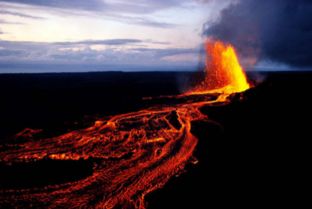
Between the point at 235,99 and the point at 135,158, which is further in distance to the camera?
the point at 235,99

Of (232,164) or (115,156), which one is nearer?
(232,164)

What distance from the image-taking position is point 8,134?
25062 mm

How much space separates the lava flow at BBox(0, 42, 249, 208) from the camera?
44.5 feet

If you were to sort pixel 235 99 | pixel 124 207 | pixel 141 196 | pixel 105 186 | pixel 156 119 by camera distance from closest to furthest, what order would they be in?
1. pixel 124 207
2. pixel 141 196
3. pixel 105 186
4. pixel 156 119
5. pixel 235 99

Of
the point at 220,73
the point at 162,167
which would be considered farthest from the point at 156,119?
the point at 220,73

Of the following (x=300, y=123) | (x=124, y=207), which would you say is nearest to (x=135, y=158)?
(x=124, y=207)

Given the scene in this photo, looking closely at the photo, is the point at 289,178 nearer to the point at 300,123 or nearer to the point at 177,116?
the point at 300,123

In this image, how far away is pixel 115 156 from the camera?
62.9 feet

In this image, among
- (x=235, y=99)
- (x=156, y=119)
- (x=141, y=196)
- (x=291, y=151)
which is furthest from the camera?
(x=235, y=99)

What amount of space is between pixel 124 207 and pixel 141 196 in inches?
45.4

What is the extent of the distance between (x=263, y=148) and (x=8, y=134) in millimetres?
17156

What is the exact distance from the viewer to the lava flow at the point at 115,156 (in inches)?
535

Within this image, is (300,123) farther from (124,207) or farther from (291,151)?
(124,207)

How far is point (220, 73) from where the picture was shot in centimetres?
5878
